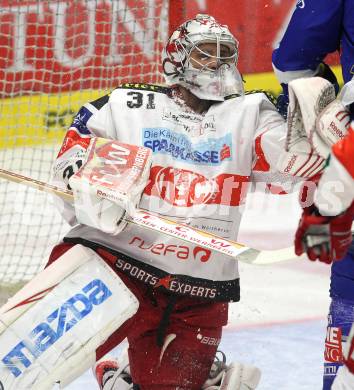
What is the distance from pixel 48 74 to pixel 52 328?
2.81 meters

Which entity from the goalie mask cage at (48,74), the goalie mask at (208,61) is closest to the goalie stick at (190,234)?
the goalie mask at (208,61)

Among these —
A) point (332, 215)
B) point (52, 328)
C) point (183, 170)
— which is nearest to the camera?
point (332, 215)

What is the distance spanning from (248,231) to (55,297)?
91.5 inches

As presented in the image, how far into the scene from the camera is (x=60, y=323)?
8.89 feet

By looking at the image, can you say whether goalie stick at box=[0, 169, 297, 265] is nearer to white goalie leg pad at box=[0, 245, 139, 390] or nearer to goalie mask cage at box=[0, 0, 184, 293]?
white goalie leg pad at box=[0, 245, 139, 390]

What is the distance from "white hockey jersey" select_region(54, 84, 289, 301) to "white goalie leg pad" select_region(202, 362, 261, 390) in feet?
0.85

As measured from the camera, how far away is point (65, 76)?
5.27 metres

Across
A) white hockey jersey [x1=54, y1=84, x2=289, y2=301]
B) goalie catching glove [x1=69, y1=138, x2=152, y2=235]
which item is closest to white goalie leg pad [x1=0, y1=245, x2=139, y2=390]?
goalie catching glove [x1=69, y1=138, x2=152, y2=235]

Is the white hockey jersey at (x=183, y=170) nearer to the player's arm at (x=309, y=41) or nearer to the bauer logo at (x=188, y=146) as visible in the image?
the bauer logo at (x=188, y=146)

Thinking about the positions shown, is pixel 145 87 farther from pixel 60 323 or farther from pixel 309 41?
pixel 60 323

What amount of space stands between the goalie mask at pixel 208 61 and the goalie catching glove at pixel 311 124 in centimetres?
40

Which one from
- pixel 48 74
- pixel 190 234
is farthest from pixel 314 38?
pixel 48 74

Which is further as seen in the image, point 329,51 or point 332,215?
point 329,51

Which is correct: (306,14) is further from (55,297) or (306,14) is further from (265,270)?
(265,270)
